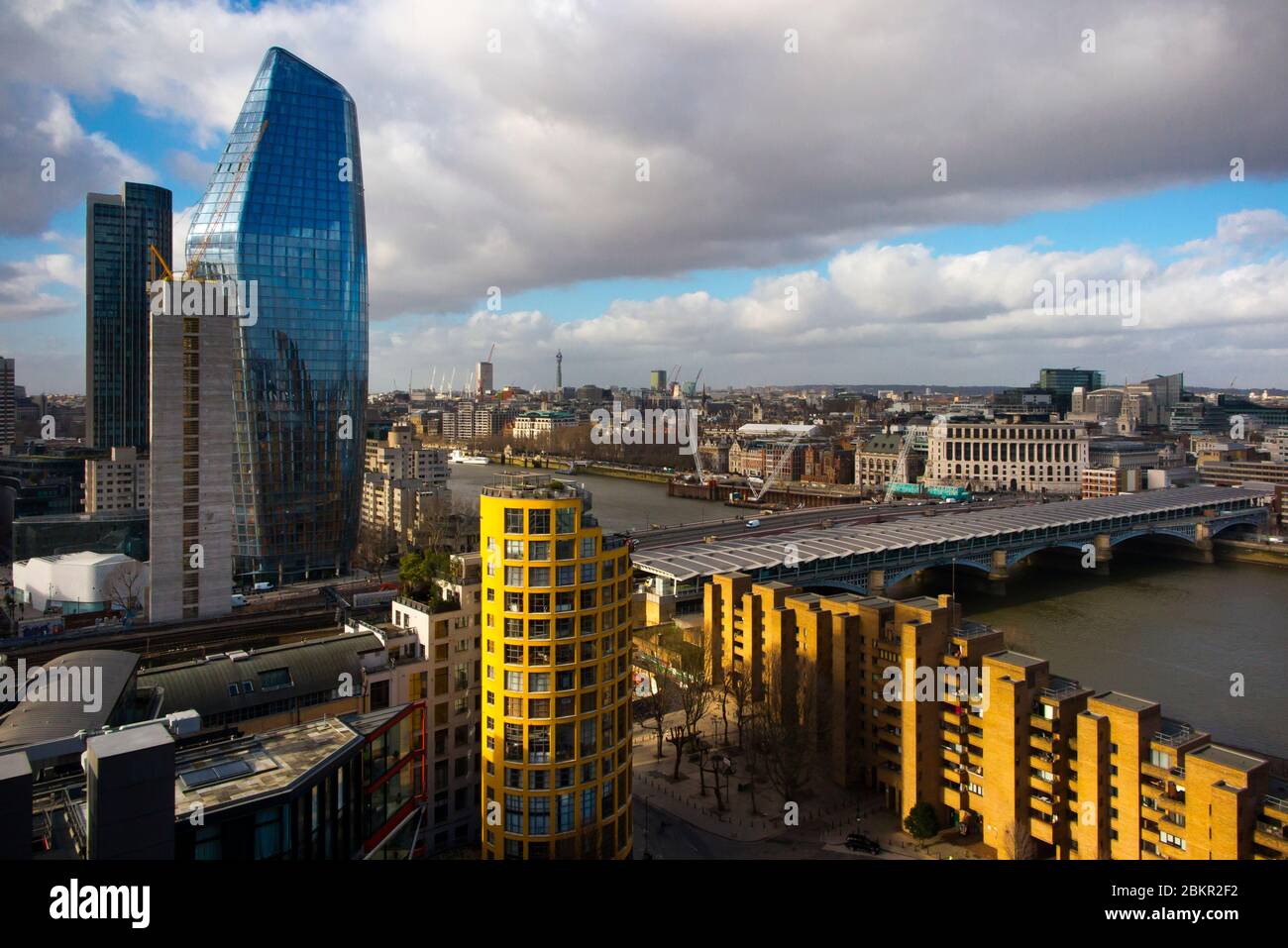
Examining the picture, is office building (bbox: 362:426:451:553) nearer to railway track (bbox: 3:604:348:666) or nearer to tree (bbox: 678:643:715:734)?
railway track (bbox: 3:604:348:666)

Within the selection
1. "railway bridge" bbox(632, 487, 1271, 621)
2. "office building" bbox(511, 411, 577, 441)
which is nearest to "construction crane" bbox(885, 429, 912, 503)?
"railway bridge" bbox(632, 487, 1271, 621)

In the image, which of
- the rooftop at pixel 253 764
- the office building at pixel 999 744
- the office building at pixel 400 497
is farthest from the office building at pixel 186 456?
the rooftop at pixel 253 764

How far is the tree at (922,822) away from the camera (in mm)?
7324

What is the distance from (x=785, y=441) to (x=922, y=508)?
533 inches

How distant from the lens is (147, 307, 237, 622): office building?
12.3 meters

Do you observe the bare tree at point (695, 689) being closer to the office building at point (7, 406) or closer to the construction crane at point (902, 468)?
the construction crane at point (902, 468)

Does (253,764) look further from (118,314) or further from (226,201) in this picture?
(118,314)

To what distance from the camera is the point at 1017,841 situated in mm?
6672

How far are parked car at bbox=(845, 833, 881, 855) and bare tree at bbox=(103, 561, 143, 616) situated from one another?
1241 cm

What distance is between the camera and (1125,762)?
6172mm

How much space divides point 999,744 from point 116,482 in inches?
842

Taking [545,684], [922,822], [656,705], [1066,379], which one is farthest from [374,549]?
[1066,379]

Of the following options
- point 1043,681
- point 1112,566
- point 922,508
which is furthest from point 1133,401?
point 1043,681
